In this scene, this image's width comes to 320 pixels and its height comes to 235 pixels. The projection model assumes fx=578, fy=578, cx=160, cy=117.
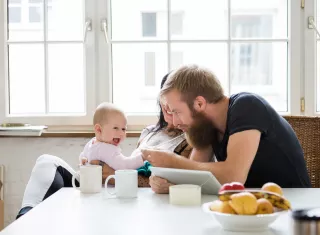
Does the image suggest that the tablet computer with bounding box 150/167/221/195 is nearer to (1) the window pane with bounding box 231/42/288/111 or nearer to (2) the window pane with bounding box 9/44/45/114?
(1) the window pane with bounding box 231/42/288/111

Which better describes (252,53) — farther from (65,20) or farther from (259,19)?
(65,20)

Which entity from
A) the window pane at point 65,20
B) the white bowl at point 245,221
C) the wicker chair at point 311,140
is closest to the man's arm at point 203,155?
the wicker chair at point 311,140

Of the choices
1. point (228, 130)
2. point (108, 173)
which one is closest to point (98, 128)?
point (108, 173)

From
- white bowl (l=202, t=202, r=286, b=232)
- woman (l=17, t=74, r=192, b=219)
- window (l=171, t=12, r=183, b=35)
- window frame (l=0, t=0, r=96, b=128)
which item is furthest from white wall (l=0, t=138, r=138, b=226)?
white bowl (l=202, t=202, r=286, b=232)

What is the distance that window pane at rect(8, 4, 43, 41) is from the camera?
140 inches

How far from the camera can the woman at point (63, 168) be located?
2463 millimetres

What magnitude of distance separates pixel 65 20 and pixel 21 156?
0.87 meters

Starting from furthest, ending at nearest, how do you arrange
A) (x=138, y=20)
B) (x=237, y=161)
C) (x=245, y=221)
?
(x=138, y=20) → (x=237, y=161) → (x=245, y=221)

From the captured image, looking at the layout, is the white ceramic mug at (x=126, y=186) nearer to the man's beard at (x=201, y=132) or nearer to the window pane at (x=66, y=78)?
the man's beard at (x=201, y=132)

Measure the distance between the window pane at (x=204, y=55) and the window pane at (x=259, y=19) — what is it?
0.45ft

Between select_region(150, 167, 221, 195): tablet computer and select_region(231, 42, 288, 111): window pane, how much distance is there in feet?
5.37

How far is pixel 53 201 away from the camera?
1849 millimetres

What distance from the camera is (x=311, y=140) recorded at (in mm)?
2750

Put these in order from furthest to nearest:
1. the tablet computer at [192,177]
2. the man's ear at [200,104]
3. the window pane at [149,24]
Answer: the window pane at [149,24], the man's ear at [200,104], the tablet computer at [192,177]
